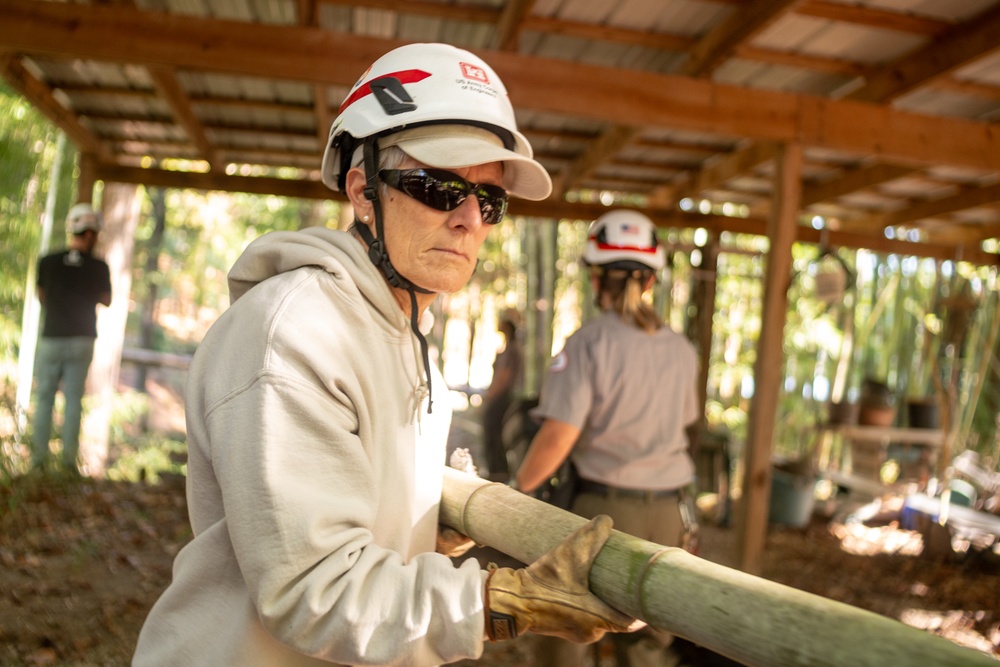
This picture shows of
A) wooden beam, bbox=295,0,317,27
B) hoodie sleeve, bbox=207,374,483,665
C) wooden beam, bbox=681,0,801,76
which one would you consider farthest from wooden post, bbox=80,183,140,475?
hoodie sleeve, bbox=207,374,483,665

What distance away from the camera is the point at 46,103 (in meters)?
7.15

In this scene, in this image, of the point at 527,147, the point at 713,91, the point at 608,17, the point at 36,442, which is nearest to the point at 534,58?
the point at 608,17

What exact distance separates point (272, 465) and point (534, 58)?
438cm

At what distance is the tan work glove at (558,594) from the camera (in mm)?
1273

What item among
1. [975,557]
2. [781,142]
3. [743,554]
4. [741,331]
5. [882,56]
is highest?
[882,56]

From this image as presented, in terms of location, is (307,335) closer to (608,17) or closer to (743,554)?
(608,17)

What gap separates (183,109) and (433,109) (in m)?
6.38

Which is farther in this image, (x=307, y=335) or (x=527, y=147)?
(x=527, y=147)

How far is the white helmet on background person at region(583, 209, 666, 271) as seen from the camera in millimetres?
3762

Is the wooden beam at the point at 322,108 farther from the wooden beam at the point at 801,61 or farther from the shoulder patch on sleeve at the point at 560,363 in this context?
the shoulder patch on sleeve at the point at 560,363

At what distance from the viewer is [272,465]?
119 cm

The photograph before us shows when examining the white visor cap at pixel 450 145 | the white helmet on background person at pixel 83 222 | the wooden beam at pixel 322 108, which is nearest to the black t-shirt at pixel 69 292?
the white helmet on background person at pixel 83 222

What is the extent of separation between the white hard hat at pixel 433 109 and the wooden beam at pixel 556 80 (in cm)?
336

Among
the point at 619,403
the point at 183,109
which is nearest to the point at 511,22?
the point at 619,403
